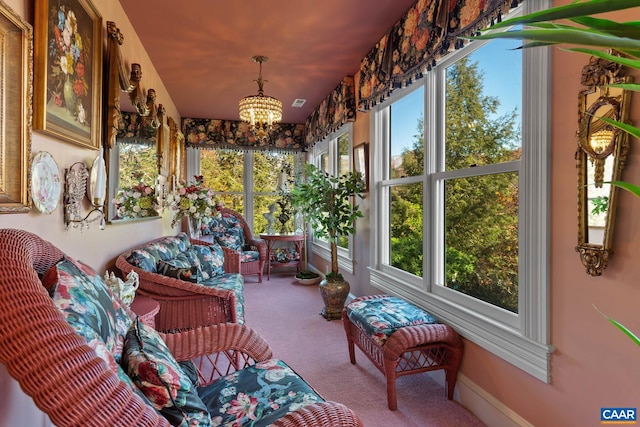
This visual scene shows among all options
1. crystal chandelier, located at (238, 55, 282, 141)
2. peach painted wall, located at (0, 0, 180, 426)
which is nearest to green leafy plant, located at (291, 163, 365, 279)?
crystal chandelier, located at (238, 55, 282, 141)

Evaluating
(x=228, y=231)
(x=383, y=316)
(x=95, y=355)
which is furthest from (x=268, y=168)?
(x=95, y=355)

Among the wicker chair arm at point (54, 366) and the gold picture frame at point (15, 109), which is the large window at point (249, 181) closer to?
the gold picture frame at point (15, 109)

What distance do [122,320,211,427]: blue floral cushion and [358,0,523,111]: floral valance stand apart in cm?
175

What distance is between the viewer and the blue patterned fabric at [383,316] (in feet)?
6.74

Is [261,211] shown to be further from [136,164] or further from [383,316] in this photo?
[383,316]

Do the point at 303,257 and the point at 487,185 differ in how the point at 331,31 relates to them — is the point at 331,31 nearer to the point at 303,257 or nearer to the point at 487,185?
the point at 487,185

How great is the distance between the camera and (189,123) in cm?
555

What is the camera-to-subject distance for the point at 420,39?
231cm

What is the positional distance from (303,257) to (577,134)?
15.7ft

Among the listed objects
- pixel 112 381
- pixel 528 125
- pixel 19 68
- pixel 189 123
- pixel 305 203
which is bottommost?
pixel 112 381

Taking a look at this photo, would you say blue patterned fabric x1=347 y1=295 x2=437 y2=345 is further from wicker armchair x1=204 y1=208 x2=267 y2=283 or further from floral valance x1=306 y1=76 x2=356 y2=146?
wicker armchair x1=204 y1=208 x2=267 y2=283

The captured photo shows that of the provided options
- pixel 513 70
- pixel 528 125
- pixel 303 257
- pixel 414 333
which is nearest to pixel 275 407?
pixel 414 333

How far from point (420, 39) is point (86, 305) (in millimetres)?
2354

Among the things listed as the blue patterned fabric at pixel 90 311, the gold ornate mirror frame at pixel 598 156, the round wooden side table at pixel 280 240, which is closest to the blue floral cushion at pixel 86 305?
the blue patterned fabric at pixel 90 311
